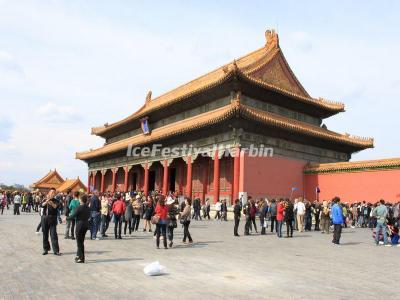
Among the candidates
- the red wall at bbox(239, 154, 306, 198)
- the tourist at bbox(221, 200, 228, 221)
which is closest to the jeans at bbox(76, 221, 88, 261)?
the tourist at bbox(221, 200, 228, 221)

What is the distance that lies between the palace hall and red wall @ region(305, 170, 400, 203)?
0.63m

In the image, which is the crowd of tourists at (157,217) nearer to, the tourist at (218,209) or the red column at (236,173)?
the red column at (236,173)

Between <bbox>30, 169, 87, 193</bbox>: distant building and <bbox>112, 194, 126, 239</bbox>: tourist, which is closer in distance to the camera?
<bbox>112, 194, 126, 239</bbox>: tourist

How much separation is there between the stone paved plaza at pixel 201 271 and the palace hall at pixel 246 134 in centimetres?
1313

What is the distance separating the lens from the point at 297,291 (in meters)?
6.68

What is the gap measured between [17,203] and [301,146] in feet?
64.8

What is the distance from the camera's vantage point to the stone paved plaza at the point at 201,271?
253 inches

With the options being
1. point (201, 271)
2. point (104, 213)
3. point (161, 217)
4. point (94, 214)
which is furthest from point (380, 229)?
point (94, 214)

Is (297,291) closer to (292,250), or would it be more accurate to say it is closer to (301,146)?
(292,250)

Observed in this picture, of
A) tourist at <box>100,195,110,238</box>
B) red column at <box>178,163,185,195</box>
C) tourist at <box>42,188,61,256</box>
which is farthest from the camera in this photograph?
red column at <box>178,163,185,195</box>

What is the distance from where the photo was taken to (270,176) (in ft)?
87.4

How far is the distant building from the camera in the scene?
58.8 m

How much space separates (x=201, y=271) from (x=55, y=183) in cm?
5906

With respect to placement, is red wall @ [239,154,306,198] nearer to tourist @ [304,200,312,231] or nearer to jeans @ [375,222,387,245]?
tourist @ [304,200,312,231]
